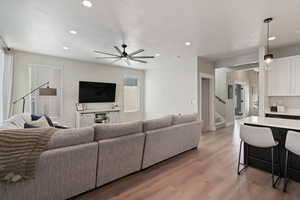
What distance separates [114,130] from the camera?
2.28 metres

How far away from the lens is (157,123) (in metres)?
2.89

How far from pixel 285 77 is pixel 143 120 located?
4.03 meters

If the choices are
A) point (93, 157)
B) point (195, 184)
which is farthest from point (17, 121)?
point (195, 184)

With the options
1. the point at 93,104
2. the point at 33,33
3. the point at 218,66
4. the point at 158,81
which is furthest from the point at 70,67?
the point at 218,66

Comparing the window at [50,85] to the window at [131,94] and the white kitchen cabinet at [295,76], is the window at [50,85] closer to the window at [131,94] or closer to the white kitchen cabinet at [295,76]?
the window at [131,94]

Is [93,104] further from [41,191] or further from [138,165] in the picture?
[41,191]

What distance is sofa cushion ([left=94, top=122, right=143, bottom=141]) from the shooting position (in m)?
2.15

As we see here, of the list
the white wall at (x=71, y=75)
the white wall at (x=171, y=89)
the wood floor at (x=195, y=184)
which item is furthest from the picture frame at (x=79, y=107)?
the wood floor at (x=195, y=184)

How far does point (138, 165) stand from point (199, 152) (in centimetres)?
173

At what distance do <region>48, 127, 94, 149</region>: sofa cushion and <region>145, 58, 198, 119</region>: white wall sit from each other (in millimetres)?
A: 4155

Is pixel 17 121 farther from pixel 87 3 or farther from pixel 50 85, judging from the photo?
pixel 87 3

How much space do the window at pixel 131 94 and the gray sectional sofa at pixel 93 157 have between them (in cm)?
452

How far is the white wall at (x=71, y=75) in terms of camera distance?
4711 mm

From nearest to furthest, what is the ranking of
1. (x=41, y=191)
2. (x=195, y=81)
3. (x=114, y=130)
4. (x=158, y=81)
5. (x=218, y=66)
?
(x=41, y=191) → (x=114, y=130) → (x=195, y=81) → (x=218, y=66) → (x=158, y=81)
